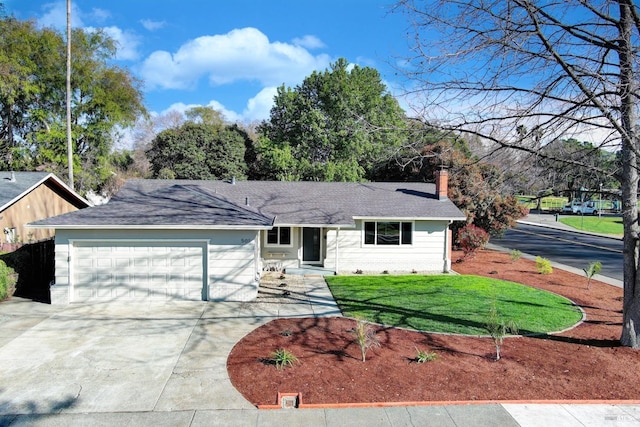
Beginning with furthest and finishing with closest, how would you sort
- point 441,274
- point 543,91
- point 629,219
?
point 441,274 → point 629,219 → point 543,91

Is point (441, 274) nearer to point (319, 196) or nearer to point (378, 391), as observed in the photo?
point (319, 196)

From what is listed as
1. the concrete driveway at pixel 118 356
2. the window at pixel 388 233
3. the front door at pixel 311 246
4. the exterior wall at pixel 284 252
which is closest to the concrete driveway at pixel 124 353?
the concrete driveway at pixel 118 356

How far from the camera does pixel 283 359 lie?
768 centimetres

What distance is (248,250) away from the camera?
1235 cm

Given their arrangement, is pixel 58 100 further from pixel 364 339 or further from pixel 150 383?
pixel 364 339

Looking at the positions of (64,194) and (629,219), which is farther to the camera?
(64,194)

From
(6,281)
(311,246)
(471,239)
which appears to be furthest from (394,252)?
(6,281)

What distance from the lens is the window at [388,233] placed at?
17562mm

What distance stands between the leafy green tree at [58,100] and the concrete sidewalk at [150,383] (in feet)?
72.2

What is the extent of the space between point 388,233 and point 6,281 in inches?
527

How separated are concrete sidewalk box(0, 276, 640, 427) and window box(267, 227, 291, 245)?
6.61 m

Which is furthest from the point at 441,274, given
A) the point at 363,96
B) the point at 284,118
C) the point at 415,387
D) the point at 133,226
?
the point at 284,118

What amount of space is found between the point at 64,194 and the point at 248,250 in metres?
13.3

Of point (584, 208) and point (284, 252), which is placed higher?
point (584, 208)
